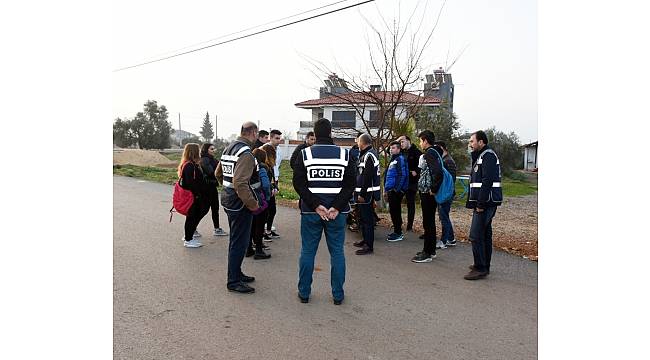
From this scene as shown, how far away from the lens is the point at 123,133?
42.7m

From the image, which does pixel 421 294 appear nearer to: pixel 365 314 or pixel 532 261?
pixel 365 314

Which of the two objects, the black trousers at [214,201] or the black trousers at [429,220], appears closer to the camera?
the black trousers at [429,220]

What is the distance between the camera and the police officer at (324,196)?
15.2 feet

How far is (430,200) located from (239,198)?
2.77 metres

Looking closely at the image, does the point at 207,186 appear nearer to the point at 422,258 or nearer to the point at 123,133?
the point at 422,258

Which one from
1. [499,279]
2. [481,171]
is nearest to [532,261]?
[499,279]

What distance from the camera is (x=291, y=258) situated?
255 inches

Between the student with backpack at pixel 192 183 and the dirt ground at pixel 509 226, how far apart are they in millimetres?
3802

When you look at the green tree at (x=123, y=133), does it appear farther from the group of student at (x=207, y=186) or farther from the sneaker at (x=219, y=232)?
the group of student at (x=207, y=186)

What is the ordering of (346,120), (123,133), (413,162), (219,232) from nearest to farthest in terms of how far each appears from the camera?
(413,162) → (219,232) → (346,120) → (123,133)

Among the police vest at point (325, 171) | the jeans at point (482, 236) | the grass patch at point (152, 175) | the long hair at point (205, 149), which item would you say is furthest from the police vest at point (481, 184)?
the grass patch at point (152, 175)

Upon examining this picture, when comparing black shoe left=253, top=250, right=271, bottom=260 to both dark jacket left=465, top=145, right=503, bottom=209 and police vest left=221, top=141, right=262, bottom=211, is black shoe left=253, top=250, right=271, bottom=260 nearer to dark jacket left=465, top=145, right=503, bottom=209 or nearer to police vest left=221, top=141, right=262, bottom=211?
police vest left=221, top=141, right=262, bottom=211

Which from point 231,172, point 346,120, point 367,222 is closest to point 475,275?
point 367,222

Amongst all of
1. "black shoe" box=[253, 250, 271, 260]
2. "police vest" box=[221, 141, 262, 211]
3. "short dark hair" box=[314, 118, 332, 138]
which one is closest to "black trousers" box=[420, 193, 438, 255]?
"short dark hair" box=[314, 118, 332, 138]
